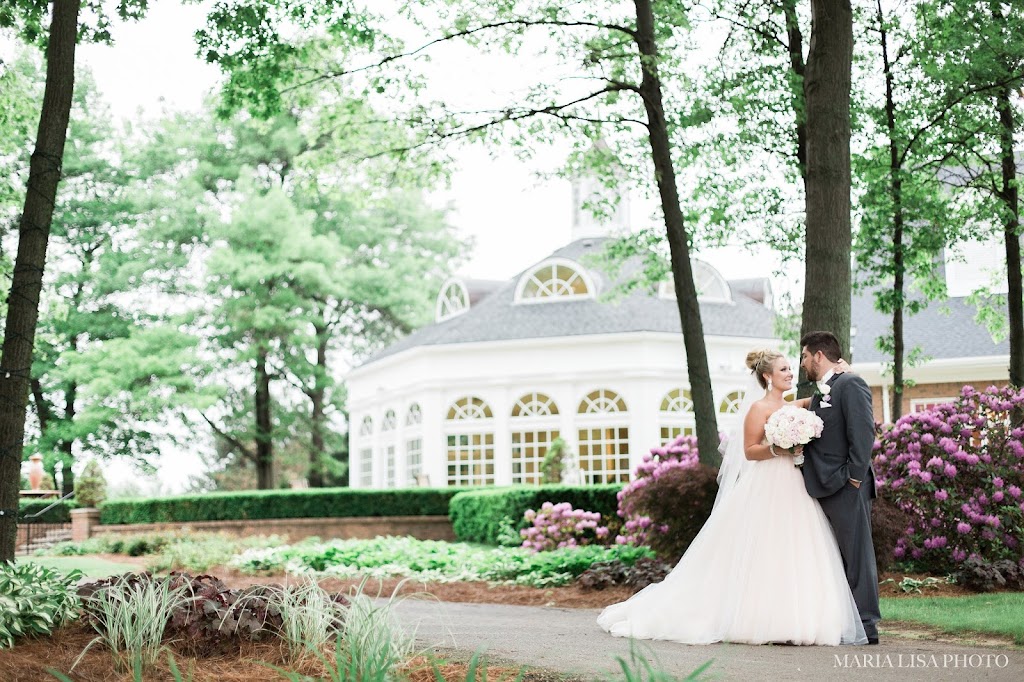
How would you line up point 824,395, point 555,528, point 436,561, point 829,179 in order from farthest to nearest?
point 555,528 → point 436,561 → point 829,179 → point 824,395

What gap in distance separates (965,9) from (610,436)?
44.7ft

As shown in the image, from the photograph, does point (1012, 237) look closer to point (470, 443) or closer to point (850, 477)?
point (850, 477)

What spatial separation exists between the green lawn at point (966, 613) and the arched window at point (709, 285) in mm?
17625

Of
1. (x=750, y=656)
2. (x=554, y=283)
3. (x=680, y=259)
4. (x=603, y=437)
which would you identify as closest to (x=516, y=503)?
(x=603, y=437)

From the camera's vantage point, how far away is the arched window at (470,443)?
24.1 metres

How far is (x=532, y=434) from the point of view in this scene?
78.6 feet

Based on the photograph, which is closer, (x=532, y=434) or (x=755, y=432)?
(x=755, y=432)

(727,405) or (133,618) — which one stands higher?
(727,405)

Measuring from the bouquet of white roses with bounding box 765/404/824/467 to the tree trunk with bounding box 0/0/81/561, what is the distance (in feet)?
15.7

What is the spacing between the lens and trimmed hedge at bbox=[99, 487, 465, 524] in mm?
22203

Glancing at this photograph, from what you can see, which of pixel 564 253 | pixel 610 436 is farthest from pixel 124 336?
pixel 610 436

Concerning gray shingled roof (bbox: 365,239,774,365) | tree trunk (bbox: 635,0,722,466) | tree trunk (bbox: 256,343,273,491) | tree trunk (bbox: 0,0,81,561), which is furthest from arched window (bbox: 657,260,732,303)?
tree trunk (bbox: 0,0,81,561)

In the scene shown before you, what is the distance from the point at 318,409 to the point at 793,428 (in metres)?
27.7

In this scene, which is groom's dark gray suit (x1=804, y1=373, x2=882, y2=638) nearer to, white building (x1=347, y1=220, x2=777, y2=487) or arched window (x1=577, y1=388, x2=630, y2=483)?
white building (x1=347, y1=220, x2=777, y2=487)
